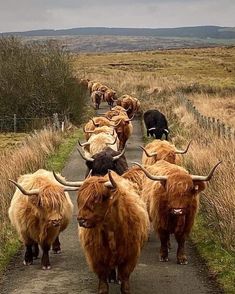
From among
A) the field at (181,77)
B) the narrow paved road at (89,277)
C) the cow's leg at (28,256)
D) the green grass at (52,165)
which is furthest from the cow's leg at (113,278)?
the field at (181,77)

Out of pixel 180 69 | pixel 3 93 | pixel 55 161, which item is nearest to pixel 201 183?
pixel 55 161

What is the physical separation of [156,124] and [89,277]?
41.7 feet

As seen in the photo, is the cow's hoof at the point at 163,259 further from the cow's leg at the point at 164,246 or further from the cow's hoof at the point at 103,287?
the cow's hoof at the point at 103,287

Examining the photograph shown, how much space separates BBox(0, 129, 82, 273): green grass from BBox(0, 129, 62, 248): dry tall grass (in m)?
0.09

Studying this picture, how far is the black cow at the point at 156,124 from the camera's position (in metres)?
19.2

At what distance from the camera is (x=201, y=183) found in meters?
7.07

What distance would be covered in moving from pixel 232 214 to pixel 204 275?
1173 millimetres

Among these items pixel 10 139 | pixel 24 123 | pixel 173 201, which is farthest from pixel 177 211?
pixel 24 123

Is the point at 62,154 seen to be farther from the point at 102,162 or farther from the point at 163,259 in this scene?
the point at 163,259

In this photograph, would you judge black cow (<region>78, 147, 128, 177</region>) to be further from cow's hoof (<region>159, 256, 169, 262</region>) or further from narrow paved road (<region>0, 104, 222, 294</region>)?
cow's hoof (<region>159, 256, 169, 262</region>)

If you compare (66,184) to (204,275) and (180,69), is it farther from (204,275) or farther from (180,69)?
(180,69)

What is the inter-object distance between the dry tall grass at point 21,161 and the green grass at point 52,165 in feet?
0.29

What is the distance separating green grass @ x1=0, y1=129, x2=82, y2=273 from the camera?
806 cm

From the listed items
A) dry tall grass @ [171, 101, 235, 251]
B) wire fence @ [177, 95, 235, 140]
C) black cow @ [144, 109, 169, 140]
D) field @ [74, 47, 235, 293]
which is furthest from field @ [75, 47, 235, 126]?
dry tall grass @ [171, 101, 235, 251]
